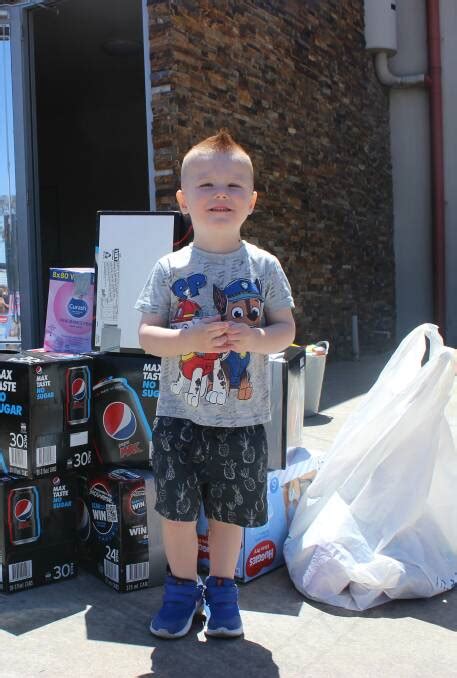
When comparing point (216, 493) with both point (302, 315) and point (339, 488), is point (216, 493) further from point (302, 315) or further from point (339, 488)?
point (302, 315)

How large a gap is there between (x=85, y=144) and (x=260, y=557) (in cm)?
982

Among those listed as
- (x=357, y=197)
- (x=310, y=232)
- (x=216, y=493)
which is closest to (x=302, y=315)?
(x=310, y=232)

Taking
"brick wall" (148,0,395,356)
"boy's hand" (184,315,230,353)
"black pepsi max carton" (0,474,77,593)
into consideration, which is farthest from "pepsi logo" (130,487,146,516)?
"brick wall" (148,0,395,356)

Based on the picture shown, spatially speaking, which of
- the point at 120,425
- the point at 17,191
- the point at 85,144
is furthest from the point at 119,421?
the point at 85,144

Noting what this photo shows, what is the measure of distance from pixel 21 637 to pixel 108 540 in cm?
A: 44

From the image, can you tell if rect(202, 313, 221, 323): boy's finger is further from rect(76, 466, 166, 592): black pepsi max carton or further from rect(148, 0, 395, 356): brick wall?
rect(148, 0, 395, 356): brick wall

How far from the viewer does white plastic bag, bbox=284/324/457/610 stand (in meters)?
2.17

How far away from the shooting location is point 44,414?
2.26 meters

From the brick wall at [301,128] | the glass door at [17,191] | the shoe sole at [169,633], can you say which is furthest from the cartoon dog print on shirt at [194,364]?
the glass door at [17,191]

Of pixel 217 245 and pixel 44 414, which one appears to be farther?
pixel 44 414

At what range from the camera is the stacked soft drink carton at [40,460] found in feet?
7.28

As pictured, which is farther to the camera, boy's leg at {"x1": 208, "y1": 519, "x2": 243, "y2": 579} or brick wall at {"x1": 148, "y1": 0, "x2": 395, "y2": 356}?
brick wall at {"x1": 148, "y1": 0, "x2": 395, "y2": 356}

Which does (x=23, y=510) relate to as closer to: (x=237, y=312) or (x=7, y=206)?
(x=237, y=312)

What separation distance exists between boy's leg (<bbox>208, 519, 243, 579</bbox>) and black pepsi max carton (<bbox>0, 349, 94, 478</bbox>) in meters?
0.62
